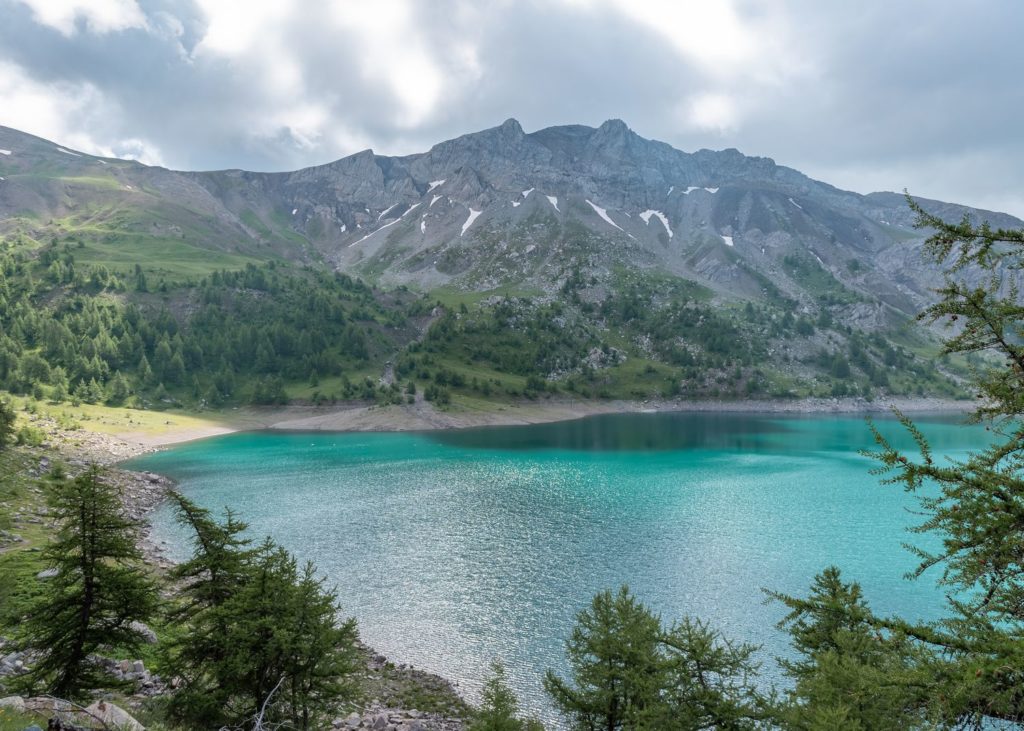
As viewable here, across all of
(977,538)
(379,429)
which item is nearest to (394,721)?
(977,538)

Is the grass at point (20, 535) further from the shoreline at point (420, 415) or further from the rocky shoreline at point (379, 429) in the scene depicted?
the shoreline at point (420, 415)

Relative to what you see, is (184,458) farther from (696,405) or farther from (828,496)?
(696,405)

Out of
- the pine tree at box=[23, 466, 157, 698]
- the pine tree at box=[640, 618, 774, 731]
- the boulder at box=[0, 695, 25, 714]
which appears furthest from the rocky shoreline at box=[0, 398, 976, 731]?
the pine tree at box=[640, 618, 774, 731]

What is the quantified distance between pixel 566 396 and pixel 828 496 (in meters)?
112

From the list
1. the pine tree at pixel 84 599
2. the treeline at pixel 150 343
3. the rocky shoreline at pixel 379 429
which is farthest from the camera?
the treeline at pixel 150 343

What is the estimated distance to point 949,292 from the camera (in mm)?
8680

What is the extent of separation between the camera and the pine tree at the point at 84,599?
17.2 m

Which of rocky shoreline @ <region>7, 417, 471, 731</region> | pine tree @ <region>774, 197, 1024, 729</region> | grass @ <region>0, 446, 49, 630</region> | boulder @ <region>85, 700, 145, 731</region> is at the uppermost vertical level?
pine tree @ <region>774, 197, 1024, 729</region>

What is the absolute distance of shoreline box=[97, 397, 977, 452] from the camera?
368 ft

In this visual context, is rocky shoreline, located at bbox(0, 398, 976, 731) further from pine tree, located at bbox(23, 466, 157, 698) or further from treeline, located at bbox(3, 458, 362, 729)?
treeline, located at bbox(3, 458, 362, 729)

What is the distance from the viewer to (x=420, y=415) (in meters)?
149

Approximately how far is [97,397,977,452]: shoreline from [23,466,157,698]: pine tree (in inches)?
3427

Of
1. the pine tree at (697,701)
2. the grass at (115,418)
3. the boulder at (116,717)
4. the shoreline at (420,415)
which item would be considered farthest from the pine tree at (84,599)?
the grass at (115,418)

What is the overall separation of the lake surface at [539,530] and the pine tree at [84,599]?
19120mm
